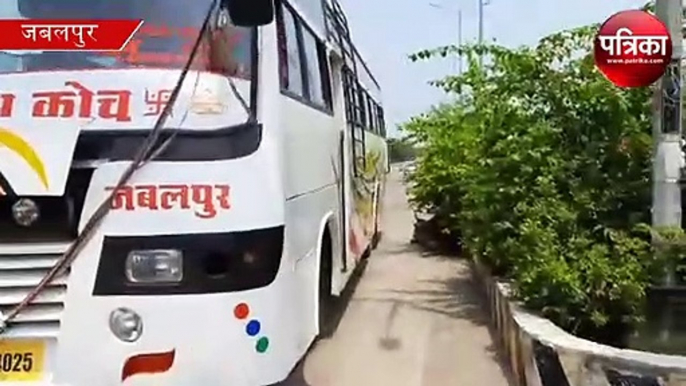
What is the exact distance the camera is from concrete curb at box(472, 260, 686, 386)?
5.49 m

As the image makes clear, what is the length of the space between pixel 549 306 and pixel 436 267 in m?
6.05

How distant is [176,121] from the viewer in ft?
15.2

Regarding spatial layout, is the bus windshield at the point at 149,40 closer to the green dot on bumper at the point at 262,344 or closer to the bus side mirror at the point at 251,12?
the bus side mirror at the point at 251,12

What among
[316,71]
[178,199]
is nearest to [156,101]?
[178,199]

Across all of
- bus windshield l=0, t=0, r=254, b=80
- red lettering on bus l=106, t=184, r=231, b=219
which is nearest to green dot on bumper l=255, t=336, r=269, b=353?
red lettering on bus l=106, t=184, r=231, b=219

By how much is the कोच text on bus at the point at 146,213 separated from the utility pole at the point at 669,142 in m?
3.06

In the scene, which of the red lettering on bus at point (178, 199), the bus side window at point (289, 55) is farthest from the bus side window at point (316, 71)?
the red lettering on bus at point (178, 199)

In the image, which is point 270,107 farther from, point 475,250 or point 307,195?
point 475,250

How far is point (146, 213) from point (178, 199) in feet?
0.48

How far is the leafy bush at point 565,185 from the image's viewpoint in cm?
667

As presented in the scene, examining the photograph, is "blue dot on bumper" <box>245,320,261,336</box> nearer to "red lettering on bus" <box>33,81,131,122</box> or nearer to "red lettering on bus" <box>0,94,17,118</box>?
"red lettering on bus" <box>33,81,131,122</box>

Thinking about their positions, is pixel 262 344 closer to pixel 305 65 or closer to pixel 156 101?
pixel 156 101

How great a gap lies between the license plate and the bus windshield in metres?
1.24

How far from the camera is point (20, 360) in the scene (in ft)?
14.8
